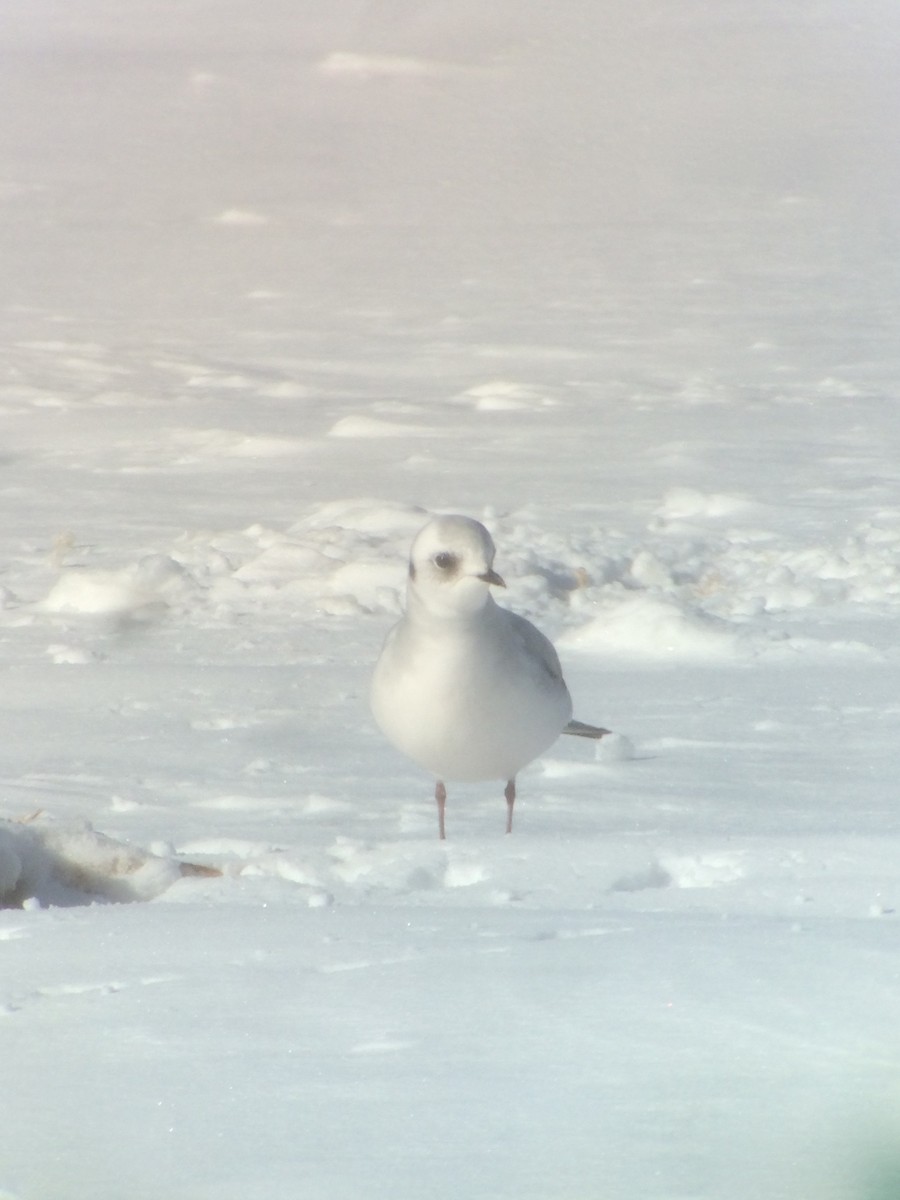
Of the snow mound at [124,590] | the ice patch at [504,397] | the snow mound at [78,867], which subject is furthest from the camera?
the ice patch at [504,397]

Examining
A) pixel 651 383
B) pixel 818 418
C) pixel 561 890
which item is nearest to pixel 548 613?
pixel 561 890

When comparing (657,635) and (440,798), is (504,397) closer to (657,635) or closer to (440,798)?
(657,635)

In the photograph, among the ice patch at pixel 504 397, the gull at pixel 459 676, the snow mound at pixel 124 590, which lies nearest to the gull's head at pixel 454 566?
the gull at pixel 459 676

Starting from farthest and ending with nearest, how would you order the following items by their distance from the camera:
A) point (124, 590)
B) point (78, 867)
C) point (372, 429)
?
point (372, 429) → point (124, 590) → point (78, 867)

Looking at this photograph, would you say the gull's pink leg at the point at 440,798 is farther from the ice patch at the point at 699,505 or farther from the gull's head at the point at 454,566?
the ice patch at the point at 699,505

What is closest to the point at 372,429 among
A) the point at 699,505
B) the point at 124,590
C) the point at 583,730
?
the point at 699,505

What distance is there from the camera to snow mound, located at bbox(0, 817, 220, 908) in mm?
2760

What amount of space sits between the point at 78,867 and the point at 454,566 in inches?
33.7

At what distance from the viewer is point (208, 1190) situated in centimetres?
147

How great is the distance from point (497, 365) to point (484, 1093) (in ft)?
33.0

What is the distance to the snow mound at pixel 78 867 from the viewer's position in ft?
9.05

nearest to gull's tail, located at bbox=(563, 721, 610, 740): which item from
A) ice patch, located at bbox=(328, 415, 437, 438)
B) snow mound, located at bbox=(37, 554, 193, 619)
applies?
snow mound, located at bbox=(37, 554, 193, 619)

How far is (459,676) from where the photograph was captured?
10.8 feet

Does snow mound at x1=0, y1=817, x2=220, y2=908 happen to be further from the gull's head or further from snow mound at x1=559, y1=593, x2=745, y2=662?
snow mound at x1=559, y1=593, x2=745, y2=662
